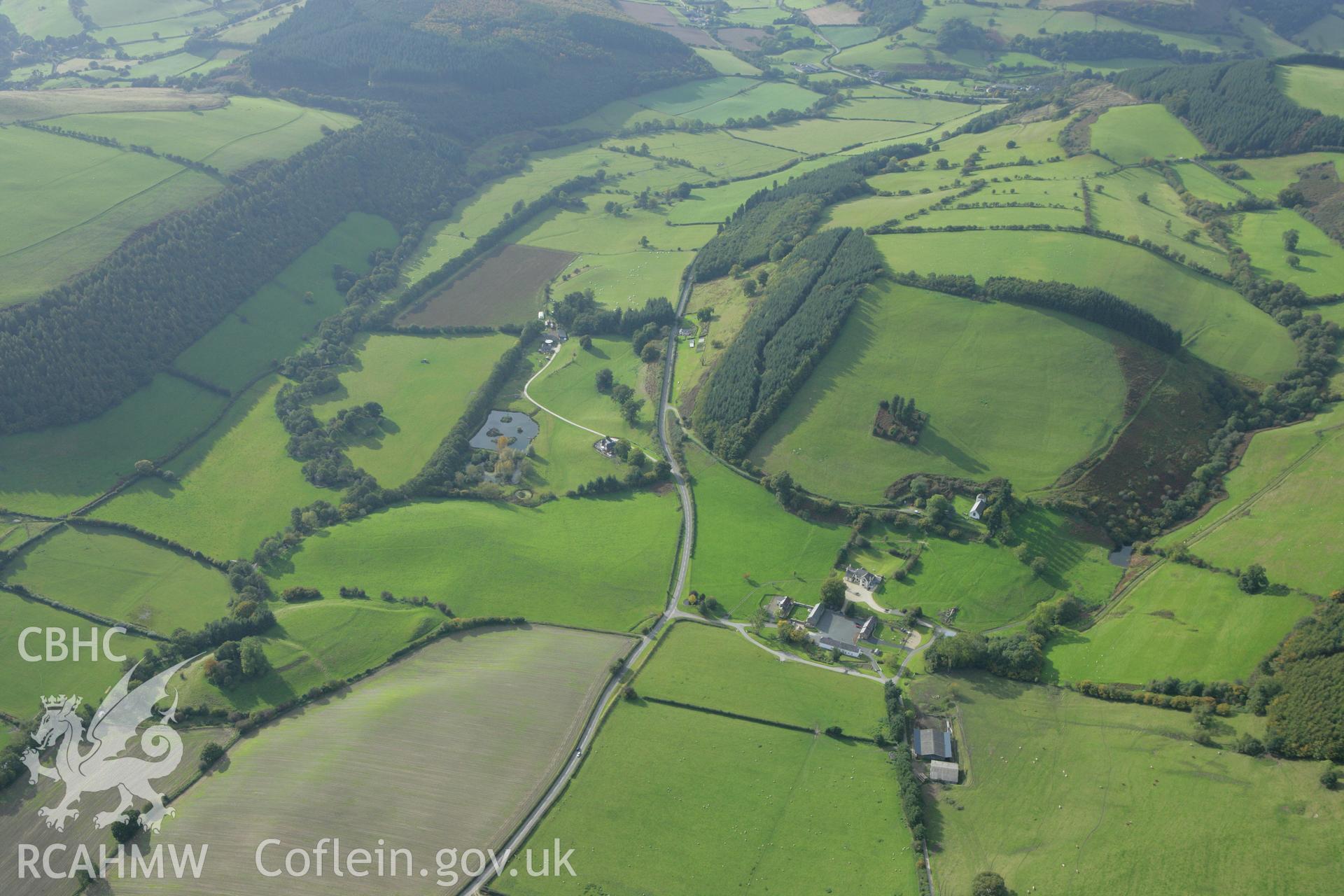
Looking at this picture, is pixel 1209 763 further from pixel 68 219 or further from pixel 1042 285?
pixel 68 219

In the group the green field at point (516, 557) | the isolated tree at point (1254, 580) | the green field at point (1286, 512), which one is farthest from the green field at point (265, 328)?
the isolated tree at point (1254, 580)

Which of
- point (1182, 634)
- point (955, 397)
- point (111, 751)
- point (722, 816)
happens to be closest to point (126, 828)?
point (111, 751)

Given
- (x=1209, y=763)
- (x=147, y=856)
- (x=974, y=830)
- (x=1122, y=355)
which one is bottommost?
(x=147, y=856)

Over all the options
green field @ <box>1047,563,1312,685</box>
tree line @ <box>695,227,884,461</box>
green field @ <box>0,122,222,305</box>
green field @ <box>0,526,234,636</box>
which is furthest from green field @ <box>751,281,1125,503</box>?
green field @ <box>0,122,222,305</box>

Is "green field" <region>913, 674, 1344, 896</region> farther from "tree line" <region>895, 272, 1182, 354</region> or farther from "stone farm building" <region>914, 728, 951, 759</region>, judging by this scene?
"tree line" <region>895, 272, 1182, 354</region>

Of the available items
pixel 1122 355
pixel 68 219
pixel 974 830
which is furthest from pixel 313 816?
pixel 68 219

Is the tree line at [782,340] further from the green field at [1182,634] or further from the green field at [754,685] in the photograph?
the green field at [1182,634]
